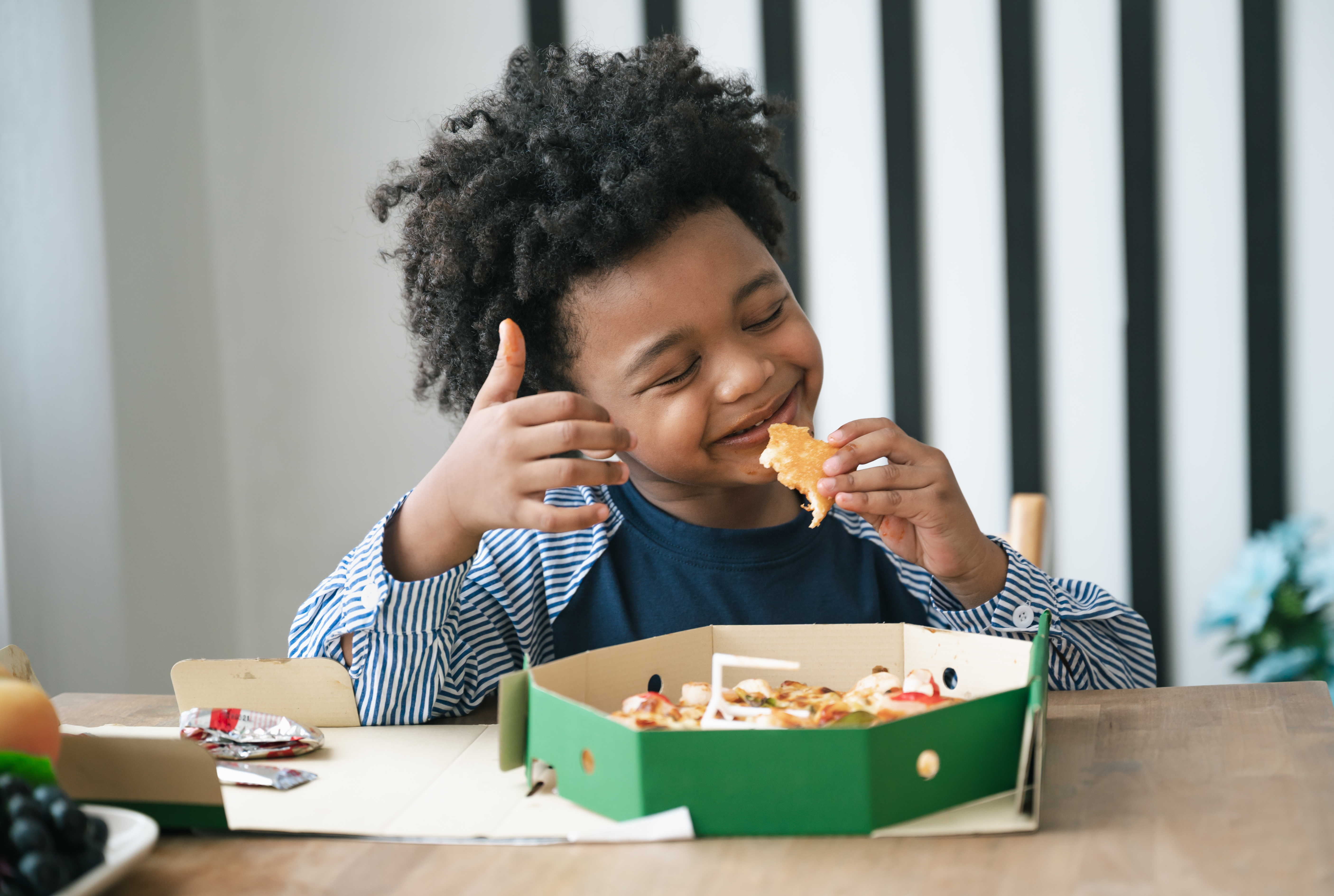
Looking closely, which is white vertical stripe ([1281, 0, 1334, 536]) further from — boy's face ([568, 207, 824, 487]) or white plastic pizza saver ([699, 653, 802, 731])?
white plastic pizza saver ([699, 653, 802, 731])

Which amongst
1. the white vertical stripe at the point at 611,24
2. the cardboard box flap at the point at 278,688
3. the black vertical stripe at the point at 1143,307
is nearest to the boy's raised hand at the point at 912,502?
the cardboard box flap at the point at 278,688

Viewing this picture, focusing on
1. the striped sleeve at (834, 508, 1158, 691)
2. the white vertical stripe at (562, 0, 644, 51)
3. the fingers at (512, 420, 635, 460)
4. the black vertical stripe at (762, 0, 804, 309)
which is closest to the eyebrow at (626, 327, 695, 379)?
the fingers at (512, 420, 635, 460)

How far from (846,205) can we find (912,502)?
4.57 ft

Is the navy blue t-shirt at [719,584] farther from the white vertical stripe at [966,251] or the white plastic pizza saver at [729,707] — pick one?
the white vertical stripe at [966,251]

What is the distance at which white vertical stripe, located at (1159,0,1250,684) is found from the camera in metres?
2.12

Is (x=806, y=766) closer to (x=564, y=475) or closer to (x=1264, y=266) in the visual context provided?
(x=564, y=475)

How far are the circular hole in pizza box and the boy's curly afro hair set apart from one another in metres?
0.70

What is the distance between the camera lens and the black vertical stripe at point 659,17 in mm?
2275

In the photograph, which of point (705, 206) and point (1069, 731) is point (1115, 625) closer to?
point (1069, 731)

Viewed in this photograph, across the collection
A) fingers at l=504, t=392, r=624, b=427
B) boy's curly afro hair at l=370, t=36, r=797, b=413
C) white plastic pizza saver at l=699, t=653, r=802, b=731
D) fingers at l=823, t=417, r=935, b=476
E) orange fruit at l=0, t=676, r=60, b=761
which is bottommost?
white plastic pizza saver at l=699, t=653, r=802, b=731

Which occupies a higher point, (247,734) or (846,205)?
(846,205)

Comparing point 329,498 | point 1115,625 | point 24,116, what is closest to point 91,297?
point 24,116

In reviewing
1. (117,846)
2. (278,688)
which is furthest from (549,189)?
(117,846)

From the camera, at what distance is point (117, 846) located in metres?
0.58
